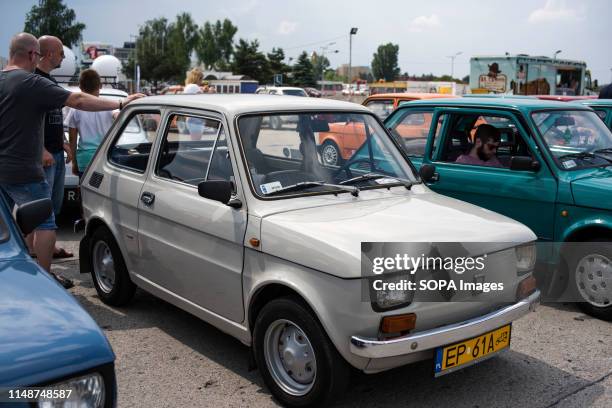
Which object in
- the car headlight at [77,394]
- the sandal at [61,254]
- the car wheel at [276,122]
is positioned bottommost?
the sandal at [61,254]

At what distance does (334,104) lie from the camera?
15.6 ft

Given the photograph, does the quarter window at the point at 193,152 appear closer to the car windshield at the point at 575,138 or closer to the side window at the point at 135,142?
the side window at the point at 135,142

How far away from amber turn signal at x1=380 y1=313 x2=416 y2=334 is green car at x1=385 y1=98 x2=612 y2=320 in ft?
5.71

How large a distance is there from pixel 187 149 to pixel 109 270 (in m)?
1.40

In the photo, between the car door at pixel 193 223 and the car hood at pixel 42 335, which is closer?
the car hood at pixel 42 335

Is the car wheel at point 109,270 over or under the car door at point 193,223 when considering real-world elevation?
under

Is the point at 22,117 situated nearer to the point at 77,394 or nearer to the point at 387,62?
the point at 77,394

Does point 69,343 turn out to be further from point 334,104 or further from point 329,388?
point 334,104

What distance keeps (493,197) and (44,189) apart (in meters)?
3.87

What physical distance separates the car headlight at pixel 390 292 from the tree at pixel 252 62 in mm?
84304

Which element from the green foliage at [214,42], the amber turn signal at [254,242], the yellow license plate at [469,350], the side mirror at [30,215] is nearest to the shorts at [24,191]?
the side mirror at [30,215]

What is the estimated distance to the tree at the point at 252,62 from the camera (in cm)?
8538

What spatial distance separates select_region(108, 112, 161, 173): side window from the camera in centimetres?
492

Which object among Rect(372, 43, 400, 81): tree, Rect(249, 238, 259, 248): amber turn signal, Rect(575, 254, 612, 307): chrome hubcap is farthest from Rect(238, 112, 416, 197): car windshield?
Rect(372, 43, 400, 81): tree
